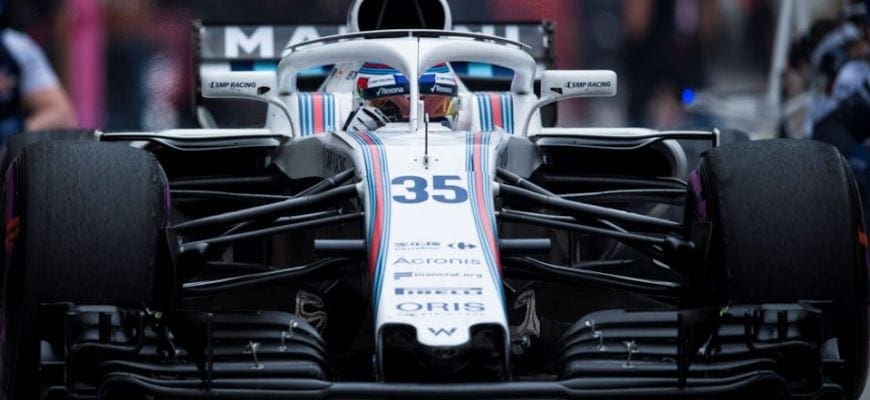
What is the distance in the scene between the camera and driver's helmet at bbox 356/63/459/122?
7.00 m

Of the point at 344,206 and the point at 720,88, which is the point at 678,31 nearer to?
the point at 720,88

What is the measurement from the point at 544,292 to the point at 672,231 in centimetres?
91

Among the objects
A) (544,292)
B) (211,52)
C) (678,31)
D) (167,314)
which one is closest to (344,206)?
(544,292)

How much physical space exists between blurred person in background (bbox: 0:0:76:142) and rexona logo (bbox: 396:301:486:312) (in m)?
7.35

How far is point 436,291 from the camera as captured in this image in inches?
Answer: 200

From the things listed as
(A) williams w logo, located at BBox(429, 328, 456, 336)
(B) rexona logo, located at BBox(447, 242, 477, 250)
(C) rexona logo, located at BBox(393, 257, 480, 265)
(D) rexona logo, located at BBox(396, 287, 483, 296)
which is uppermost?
(B) rexona logo, located at BBox(447, 242, 477, 250)

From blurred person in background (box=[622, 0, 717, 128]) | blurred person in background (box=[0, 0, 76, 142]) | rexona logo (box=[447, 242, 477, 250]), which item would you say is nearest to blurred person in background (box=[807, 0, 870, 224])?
blurred person in background (box=[622, 0, 717, 128])

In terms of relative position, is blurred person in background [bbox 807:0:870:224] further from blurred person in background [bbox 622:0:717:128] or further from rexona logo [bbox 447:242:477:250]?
rexona logo [bbox 447:242:477:250]

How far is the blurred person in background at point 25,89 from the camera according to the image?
469 inches

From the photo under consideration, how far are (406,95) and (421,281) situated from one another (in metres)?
1.98

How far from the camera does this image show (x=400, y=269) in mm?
5199

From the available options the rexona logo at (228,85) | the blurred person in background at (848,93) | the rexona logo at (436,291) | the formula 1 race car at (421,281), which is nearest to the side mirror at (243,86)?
the rexona logo at (228,85)

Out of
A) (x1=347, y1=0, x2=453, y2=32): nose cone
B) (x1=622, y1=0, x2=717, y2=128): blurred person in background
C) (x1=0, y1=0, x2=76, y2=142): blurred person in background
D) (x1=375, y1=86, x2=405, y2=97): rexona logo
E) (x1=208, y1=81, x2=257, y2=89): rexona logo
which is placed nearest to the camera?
(x1=375, y1=86, x2=405, y2=97): rexona logo

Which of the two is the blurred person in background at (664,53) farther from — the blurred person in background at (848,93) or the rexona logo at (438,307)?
the rexona logo at (438,307)
